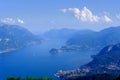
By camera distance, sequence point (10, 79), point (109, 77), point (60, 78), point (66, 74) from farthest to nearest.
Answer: point (66, 74) < point (60, 78) < point (109, 77) < point (10, 79)

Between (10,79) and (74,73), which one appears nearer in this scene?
(10,79)

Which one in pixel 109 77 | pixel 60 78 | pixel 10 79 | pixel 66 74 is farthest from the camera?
pixel 66 74

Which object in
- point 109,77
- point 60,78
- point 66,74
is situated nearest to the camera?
point 109,77

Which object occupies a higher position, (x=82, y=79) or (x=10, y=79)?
(x=82, y=79)

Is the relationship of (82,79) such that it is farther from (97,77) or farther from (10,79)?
(10,79)

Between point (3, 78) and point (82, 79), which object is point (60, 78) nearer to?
point (3, 78)

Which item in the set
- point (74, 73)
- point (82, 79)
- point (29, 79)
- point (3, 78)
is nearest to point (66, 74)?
point (74, 73)

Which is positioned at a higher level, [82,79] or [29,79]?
[82,79]

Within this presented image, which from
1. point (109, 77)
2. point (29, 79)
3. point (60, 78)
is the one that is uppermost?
point (60, 78)

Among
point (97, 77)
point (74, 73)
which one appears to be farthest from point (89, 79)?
point (74, 73)
